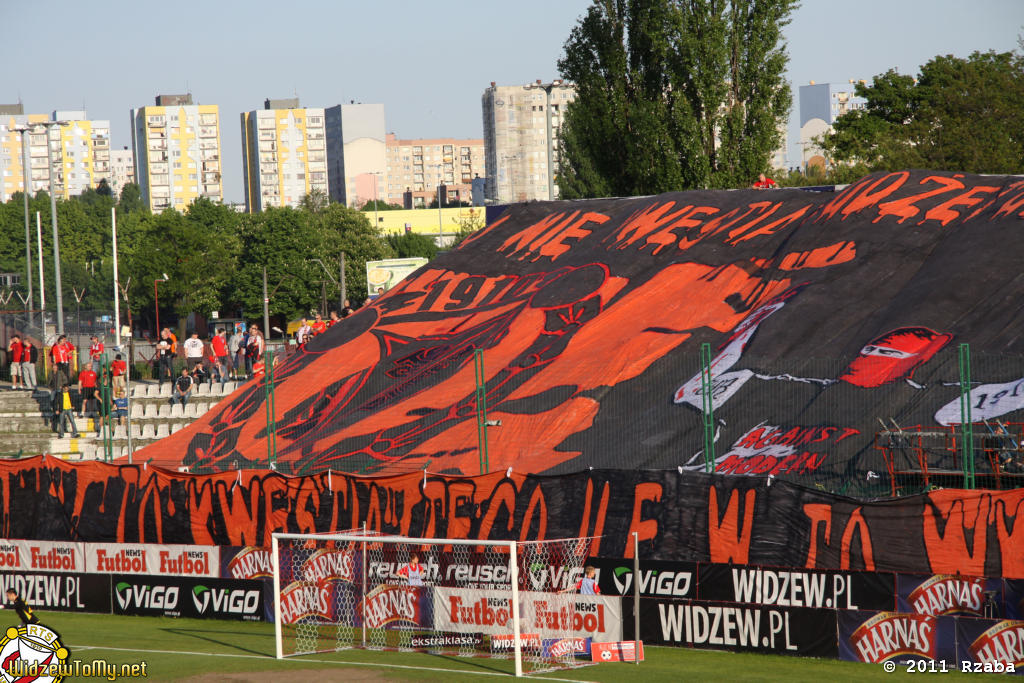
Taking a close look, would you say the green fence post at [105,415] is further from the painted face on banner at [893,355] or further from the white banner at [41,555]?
the painted face on banner at [893,355]

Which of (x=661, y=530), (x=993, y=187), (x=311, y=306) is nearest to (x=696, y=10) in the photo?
(x=993, y=187)

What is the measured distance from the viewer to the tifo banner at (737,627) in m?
15.8

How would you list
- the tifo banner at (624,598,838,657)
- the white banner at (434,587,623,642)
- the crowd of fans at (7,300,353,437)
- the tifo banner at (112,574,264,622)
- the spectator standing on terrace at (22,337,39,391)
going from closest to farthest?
the tifo banner at (624,598,838,657) → the white banner at (434,587,623,642) → the tifo banner at (112,574,264,622) → the crowd of fans at (7,300,353,437) → the spectator standing on terrace at (22,337,39,391)

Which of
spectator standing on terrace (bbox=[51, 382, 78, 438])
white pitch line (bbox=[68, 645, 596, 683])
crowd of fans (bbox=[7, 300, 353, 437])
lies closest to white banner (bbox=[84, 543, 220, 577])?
white pitch line (bbox=[68, 645, 596, 683])

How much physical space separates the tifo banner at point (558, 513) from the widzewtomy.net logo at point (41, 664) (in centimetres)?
557

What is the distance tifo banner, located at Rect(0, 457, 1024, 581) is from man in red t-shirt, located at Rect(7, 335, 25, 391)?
18.1 m

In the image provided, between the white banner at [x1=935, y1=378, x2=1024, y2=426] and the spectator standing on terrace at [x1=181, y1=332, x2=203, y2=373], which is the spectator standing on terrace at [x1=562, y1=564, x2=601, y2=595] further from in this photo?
the spectator standing on terrace at [x1=181, y1=332, x2=203, y2=373]

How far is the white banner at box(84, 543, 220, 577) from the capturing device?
70.9ft

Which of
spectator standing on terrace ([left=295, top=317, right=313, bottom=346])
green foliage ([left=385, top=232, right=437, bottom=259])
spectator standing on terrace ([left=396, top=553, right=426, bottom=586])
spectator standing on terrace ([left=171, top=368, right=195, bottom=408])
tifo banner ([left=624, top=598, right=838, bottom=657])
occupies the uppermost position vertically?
green foliage ([left=385, top=232, right=437, bottom=259])

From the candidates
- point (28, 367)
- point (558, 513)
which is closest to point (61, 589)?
point (558, 513)

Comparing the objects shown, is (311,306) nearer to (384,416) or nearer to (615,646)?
(384,416)

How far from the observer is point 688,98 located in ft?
150

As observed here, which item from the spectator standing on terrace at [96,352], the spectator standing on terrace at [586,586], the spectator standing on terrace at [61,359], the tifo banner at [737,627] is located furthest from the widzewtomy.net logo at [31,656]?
the spectator standing on terrace at [96,352]

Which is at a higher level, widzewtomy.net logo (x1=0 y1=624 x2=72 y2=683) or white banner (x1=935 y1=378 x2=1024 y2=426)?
white banner (x1=935 y1=378 x2=1024 y2=426)
